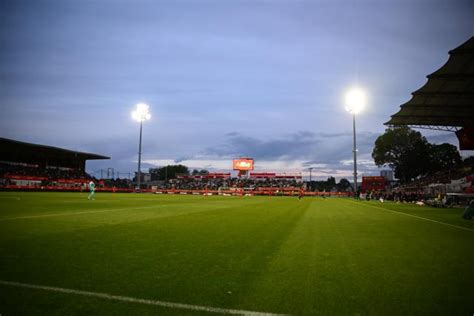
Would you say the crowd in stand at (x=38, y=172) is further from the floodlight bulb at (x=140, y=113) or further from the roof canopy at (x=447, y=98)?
the roof canopy at (x=447, y=98)

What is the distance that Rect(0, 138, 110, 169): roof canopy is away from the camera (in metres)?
54.8

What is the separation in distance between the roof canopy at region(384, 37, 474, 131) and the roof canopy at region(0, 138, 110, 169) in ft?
191

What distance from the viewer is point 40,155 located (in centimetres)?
6469

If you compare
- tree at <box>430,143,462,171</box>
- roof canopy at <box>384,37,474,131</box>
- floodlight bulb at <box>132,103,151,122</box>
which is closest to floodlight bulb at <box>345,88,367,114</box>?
roof canopy at <box>384,37,474,131</box>

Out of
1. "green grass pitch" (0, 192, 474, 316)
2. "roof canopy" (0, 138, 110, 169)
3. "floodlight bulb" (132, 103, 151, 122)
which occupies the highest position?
"floodlight bulb" (132, 103, 151, 122)

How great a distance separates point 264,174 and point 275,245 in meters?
74.9

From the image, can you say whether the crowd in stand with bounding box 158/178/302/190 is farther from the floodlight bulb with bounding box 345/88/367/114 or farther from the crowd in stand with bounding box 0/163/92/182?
the floodlight bulb with bounding box 345/88/367/114

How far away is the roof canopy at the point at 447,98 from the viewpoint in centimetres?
1684

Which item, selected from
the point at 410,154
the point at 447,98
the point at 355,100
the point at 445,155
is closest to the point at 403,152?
the point at 410,154

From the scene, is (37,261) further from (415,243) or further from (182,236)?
(415,243)

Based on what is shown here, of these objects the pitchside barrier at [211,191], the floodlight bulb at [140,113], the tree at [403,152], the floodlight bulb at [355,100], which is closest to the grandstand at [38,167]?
the pitchside barrier at [211,191]

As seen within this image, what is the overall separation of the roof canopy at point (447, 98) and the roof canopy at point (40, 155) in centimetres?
5823

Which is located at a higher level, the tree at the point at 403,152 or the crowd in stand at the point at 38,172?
the tree at the point at 403,152

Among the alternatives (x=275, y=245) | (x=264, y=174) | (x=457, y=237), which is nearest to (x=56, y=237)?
(x=275, y=245)
